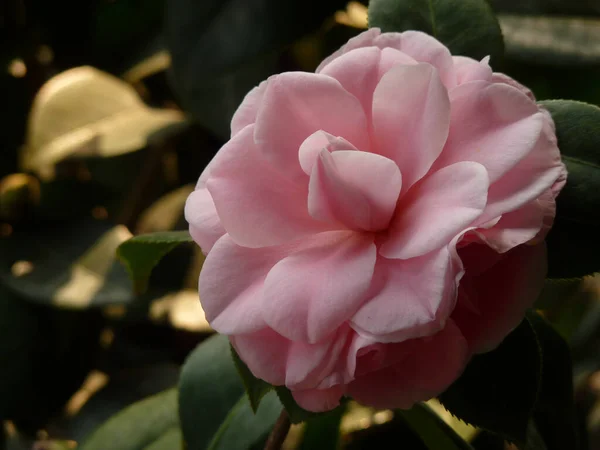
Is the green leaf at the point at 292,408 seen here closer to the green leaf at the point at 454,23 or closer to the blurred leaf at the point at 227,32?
the green leaf at the point at 454,23

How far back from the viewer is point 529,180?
0.35m

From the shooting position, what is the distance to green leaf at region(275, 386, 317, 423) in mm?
419

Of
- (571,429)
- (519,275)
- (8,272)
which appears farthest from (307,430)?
(8,272)

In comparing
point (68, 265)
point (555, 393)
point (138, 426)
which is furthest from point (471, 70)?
point (68, 265)

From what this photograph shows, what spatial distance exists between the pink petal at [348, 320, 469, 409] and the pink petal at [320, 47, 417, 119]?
151mm

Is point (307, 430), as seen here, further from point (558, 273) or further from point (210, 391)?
point (558, 273)

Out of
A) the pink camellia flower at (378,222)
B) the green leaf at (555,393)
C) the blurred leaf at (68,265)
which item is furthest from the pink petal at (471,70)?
the blurred leaf at (68,265)

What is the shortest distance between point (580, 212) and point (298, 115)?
0.64 feet

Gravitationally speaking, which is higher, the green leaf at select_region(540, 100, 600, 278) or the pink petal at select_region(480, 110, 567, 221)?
the pink petal at select_region(480, 110, 567, 221)

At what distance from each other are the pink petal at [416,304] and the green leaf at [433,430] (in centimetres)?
24

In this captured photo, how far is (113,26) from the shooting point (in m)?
1.05

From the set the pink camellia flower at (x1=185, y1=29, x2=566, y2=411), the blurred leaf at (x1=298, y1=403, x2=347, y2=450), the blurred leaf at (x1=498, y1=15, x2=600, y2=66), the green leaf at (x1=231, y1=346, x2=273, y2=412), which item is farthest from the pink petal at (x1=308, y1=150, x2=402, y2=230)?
the blurred leaf at (x1=498, y1=15, x2=600, y2=66)

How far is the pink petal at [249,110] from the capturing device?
16.1 inches

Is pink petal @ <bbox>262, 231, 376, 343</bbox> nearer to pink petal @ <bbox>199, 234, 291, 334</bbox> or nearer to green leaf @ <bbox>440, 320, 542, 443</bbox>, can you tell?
pink petal @ <bbox>199, 234, 291, 334</bbox>
